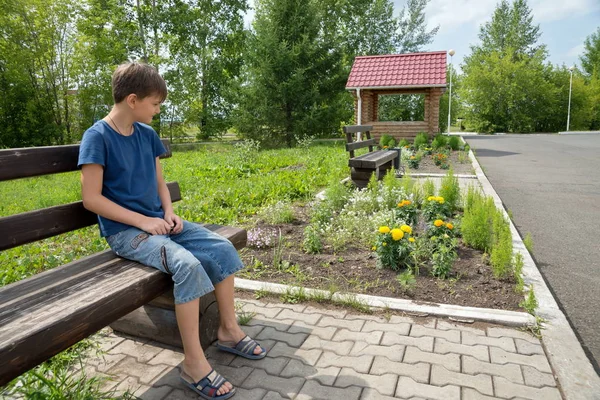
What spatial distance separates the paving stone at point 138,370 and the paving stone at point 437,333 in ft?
5.10

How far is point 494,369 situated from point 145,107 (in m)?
2.43

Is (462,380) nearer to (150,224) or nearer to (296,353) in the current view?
(296,353)

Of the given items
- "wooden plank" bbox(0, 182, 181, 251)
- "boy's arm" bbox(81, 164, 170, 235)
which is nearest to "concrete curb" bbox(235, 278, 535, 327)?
"boy's arm" bbox(81, 164, 170, 235)

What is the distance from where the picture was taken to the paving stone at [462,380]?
2289mm

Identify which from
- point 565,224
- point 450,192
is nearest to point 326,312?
point 450,192

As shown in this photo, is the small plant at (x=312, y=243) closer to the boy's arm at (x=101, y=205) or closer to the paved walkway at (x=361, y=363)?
the paved walkway at (x=361, y=363)

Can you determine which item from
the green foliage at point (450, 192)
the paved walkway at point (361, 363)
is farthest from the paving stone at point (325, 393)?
the green foliage at point (450, 192)

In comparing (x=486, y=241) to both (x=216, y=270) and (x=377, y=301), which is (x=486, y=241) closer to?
(x=377, y=301)

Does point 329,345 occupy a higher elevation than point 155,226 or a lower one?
lower

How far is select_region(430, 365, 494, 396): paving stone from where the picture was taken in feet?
7.51

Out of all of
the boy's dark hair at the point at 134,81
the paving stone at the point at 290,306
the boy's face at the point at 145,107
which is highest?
the boy's dark hair at the point at 134,81

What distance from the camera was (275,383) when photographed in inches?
92.9

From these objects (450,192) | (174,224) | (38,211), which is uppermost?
(38,211)

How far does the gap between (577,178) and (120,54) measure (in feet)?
70.8
